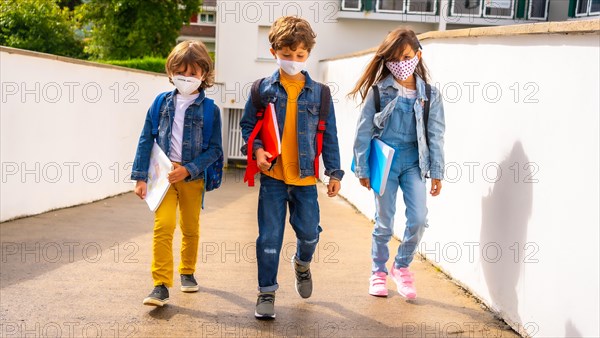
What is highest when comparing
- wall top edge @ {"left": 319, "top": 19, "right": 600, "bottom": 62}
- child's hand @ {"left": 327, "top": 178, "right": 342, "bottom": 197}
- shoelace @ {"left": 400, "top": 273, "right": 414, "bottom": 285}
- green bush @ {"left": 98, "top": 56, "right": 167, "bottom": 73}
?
wall top edge @ {"left": 319, "top": 19, "right": 600, "bottom": 62}

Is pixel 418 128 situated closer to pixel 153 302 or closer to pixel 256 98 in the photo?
pixel 256 98

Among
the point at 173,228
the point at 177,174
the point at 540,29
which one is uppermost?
the point at 540,29

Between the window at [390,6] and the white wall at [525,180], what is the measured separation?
18729 mm

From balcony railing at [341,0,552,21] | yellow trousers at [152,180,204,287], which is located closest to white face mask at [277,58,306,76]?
yellow trousers at [152,180,204,287]

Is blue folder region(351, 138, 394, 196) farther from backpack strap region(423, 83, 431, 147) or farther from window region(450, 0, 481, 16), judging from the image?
window region(450, 0, 481, 16)

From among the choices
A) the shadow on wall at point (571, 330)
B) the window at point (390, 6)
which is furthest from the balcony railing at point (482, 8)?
the shadow on wall at point (571, 330)

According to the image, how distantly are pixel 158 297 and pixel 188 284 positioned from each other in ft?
1.81

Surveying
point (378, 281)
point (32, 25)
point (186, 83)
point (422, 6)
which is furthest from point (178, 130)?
point (422, 6)

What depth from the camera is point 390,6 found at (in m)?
25.2

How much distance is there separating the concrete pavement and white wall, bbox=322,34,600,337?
31cm

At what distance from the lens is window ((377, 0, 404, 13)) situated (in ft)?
81.8

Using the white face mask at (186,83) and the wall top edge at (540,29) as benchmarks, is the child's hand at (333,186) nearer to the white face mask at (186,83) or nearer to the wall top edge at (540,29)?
the white face mask at (186,83)

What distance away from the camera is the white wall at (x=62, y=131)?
26.9 feet

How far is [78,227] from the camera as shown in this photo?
820cm
